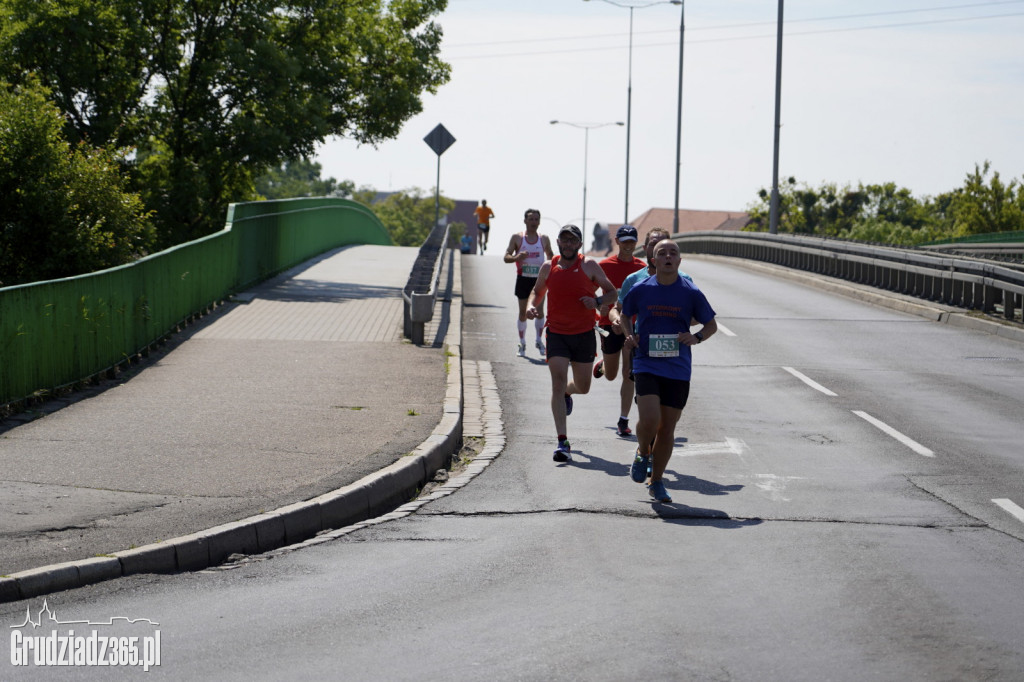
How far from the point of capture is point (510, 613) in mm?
6031

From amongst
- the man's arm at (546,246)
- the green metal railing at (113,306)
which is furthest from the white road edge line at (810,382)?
the green metal railing at (113,306)

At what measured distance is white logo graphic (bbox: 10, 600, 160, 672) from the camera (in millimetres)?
5352

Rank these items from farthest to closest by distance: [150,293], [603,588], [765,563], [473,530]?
1. [150,293]
2. [473,530]
3. [765,563]
4. [603,588]

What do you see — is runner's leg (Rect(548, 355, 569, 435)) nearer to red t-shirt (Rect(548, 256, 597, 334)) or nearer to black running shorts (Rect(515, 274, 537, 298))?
red t-shirt (Rect(548, 256, 597, 334))

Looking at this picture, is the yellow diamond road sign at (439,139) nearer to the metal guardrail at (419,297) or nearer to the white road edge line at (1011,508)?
the metal guardrail at (419,297)

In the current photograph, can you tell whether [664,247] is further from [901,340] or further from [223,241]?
[223,241]

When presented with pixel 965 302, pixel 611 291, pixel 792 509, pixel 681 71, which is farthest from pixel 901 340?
pixel 681 71

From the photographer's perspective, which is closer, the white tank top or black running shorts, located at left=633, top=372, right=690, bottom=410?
black running shorts, located at left=633, top=372, right=690, bottom=410

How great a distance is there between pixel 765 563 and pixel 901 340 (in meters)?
13.3

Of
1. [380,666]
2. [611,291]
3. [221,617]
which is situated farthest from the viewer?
[611,291]

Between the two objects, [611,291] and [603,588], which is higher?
[611,291]

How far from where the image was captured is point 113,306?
14.0 meters

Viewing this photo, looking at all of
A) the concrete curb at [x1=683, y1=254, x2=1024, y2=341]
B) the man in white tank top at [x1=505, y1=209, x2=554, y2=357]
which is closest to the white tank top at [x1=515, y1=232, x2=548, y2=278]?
the man in white tank top at [x1=505, y1=209, x2=554, y2=357]

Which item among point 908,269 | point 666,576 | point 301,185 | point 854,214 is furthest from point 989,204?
point 301,185
